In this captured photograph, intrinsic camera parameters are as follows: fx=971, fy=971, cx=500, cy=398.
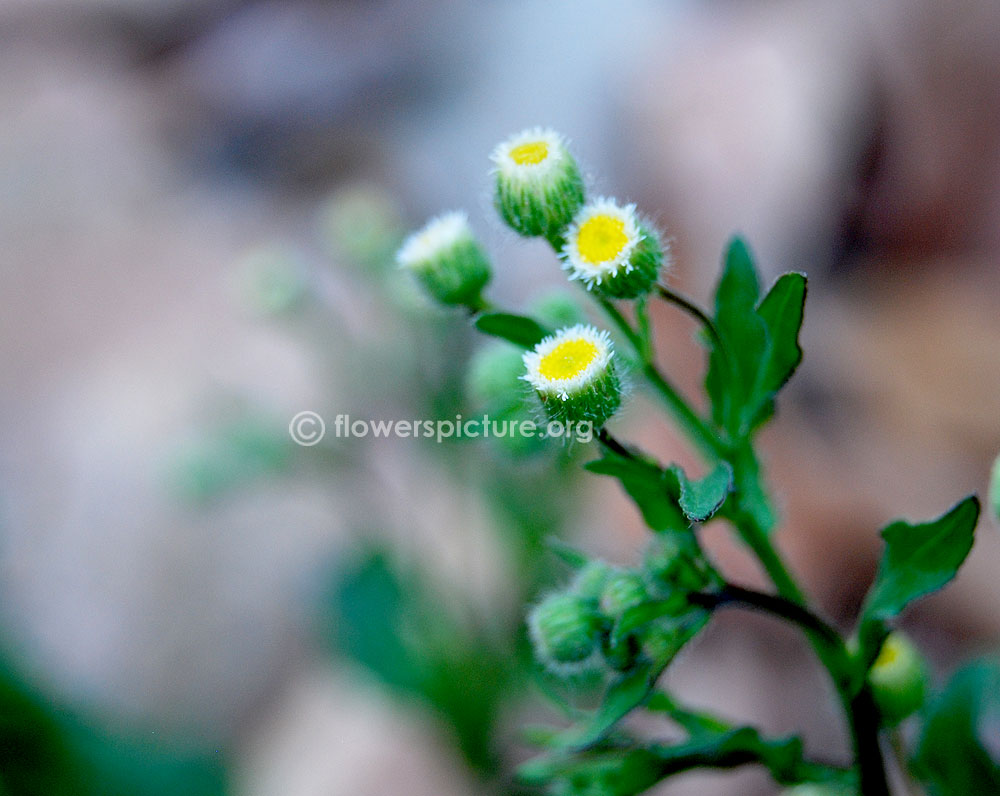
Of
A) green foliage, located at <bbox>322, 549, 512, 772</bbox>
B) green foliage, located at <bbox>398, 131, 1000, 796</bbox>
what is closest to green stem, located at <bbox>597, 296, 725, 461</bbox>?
green foliage, located at <bbox>398, 131, 1000, 796</bbox>

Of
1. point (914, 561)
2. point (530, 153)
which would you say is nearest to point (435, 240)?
point (530, 153)

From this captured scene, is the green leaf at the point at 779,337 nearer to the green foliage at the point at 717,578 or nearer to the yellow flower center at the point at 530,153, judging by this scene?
the green foliage at the point at 717,578

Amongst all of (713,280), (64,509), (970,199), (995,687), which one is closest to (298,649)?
(64,509)

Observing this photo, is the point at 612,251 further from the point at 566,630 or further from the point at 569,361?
the point at 566,630

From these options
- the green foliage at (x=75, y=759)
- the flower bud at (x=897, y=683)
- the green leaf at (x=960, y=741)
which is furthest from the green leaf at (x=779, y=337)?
the green foliage at (x=75, y=759)

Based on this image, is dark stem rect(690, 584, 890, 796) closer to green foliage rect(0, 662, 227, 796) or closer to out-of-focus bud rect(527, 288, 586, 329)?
out-of-focus bud rect(527, 288, 586, 329)

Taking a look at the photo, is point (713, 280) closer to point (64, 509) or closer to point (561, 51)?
point (561, 51)

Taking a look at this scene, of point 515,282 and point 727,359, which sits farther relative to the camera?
point 515,282
